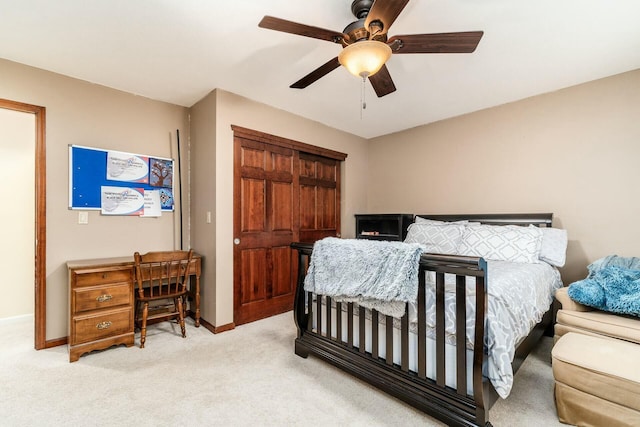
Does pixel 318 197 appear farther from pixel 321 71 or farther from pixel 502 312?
pixel 502 312

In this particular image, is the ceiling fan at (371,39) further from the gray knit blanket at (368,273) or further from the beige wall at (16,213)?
the beige wall at (16,213)

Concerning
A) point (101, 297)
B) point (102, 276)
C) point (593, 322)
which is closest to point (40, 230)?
point (102, 276)

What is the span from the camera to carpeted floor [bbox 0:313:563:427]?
1.59m

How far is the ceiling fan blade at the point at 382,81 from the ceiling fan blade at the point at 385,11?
0.42 meters

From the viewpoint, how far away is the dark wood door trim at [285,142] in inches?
120

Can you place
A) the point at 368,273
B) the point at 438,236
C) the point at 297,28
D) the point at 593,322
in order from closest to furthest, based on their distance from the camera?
1. the point at 297,28
2. the point at 368,273
3. the point at 593,322
4. the point at 438,236

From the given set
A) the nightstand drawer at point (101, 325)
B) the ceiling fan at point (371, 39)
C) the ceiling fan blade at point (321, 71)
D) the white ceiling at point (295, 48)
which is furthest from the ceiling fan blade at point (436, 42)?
the nightstand drawer at point (101, 325)

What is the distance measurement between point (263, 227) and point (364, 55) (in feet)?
7.18

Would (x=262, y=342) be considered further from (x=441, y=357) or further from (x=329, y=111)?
(x=329, y=111)

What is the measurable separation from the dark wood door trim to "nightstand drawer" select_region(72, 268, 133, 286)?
169cm

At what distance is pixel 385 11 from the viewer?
1.40 m

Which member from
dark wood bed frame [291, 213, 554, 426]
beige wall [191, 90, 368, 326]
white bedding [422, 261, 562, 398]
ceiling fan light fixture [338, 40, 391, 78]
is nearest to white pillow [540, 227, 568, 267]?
white bedding [422, 261, 562, 398]

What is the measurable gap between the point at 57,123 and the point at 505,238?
14.1ft

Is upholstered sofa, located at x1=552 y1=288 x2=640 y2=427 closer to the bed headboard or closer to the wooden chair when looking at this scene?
the bed headboard
